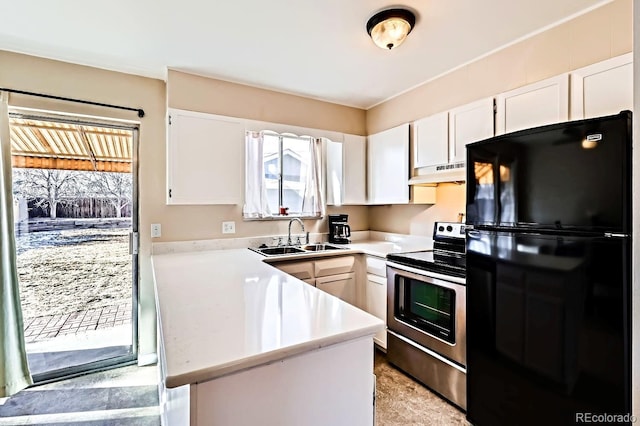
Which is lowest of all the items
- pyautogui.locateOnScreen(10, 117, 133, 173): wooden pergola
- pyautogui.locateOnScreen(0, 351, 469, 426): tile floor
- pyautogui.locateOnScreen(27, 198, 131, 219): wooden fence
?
pyautogui.locateOnScreen(0, 351, 469, 426): tile floor

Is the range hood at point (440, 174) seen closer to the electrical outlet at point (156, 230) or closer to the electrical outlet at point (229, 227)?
the electrical outlet at point (229, 227)

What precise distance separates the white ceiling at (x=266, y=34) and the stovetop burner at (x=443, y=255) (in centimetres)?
139

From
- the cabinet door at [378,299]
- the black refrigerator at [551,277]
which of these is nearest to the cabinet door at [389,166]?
the cabinet door at [378,299]

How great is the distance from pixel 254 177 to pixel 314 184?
0.68 m

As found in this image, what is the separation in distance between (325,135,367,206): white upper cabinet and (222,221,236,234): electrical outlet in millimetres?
1075

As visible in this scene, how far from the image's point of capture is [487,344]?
1.74 m

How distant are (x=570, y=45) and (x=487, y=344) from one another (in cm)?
189

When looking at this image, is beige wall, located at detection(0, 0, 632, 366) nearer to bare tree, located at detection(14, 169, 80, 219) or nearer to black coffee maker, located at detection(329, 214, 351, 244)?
black coffee maker, located at detection(329, 214, 351, 244)

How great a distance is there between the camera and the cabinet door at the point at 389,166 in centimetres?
302

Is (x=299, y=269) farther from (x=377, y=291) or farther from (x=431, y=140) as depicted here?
(x=431, y=140)

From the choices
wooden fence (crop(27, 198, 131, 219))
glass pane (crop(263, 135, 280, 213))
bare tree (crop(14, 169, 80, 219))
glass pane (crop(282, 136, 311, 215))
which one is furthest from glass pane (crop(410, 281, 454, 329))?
bare tree (crop(14, 169, 80, 219))

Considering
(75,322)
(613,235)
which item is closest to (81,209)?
(75,322)

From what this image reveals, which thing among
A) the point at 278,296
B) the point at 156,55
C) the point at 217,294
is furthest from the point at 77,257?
the point at 278,296

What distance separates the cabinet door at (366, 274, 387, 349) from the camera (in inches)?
107
